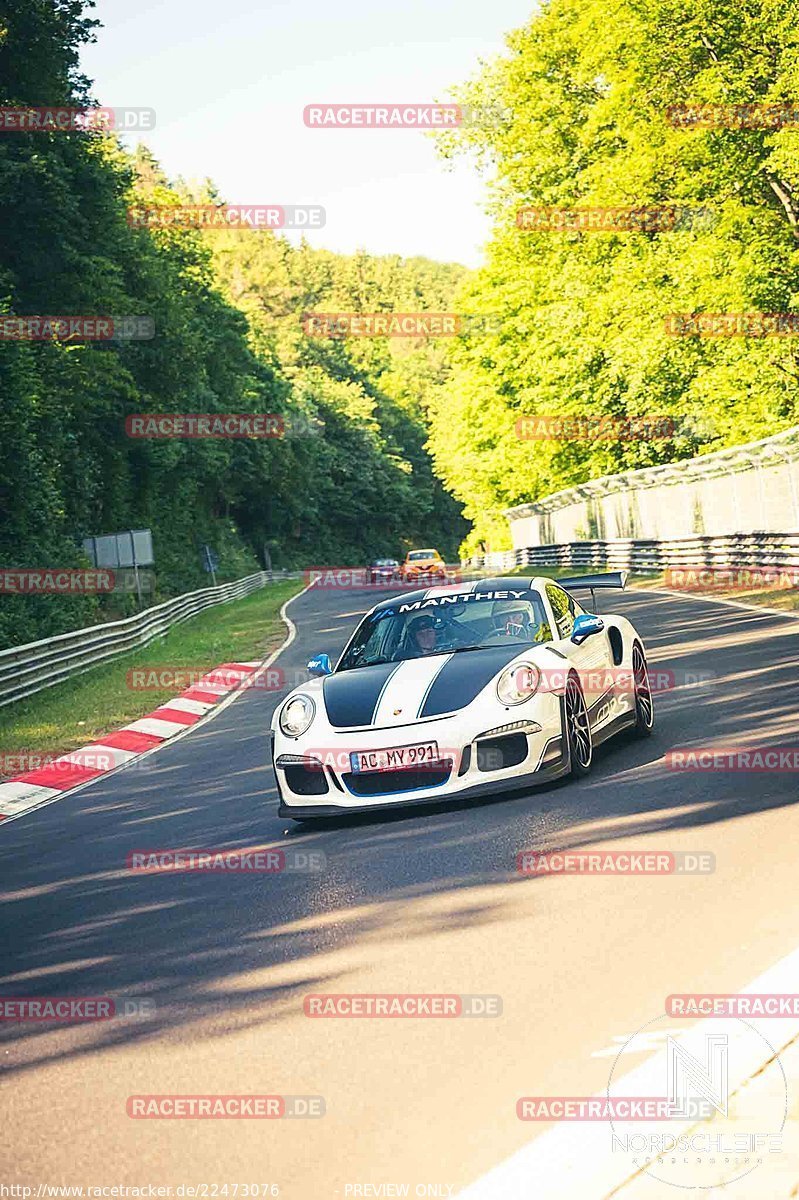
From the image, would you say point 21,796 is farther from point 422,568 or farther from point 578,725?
point 422,568

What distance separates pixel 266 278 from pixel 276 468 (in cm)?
4993

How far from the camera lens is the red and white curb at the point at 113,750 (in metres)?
14.5

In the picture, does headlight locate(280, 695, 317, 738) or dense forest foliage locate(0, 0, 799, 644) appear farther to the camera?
dense forest foliage locate(0, 0, 799, 644)

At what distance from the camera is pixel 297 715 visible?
959cm

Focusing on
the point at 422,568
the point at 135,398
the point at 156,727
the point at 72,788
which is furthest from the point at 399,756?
the point at 422,568

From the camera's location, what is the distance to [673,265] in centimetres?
3928

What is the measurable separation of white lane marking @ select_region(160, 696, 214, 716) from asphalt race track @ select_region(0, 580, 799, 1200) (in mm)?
9165

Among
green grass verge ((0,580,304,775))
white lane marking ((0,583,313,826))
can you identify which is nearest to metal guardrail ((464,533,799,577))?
Answer: green grass verge ((0,580,304,775))

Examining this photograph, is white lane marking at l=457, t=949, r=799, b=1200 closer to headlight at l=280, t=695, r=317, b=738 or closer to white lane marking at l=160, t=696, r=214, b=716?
headlight at l=280, t=695, r=317, b=738

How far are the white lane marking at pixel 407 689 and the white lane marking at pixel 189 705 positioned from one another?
33.5 feet

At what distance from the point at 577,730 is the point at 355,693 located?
1401 millimetres

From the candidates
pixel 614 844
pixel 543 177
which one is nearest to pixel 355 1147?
pixel 614 844

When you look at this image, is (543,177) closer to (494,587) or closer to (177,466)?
(177,466)

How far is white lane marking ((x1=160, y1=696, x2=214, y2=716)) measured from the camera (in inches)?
803
